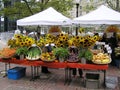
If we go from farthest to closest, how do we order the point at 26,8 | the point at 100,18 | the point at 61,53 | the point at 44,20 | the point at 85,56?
the point at 26,8, the point at 44,20, the point at 100,18, the point at 61,53, the point at 85,56

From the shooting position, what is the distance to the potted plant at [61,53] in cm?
790

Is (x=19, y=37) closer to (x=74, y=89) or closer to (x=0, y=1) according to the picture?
(x=74, y=89)

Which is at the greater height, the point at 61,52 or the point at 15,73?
the point at 61,52

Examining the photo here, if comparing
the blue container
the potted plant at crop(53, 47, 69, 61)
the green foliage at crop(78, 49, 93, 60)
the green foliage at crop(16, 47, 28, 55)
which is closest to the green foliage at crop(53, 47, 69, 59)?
the potted plant at crop(53, 47, 69, 61)

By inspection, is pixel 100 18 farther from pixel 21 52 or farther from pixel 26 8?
pixel 26 8

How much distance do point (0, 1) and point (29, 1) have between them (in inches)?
94.4

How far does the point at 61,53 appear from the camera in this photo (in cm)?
790

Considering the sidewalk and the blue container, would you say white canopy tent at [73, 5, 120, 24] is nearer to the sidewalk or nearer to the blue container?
the sidewalk

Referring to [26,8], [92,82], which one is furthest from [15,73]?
[26,8]

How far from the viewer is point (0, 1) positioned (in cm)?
1806

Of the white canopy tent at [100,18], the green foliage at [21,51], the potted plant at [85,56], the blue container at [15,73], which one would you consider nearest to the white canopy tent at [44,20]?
the white canopy tent at [100,18]

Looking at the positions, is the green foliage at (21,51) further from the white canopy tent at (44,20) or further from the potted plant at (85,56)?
the potted plant at (85,56)

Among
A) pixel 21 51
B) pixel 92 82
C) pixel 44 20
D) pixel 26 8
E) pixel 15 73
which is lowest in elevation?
pixel 92 82

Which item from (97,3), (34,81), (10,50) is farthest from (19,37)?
(97,3)
